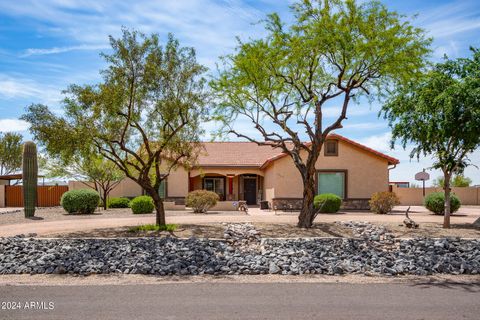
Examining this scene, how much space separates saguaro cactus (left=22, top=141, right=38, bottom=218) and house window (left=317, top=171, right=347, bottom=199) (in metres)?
15.7

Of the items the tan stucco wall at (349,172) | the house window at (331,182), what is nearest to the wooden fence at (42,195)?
the tan stucco wall at (349,172)

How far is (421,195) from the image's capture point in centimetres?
3800

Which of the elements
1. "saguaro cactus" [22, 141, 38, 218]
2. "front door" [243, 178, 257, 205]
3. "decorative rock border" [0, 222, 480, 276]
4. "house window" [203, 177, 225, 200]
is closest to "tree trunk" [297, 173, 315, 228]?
"decorative rock border" [0, 222, 480, 276]

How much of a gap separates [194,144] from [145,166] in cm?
215

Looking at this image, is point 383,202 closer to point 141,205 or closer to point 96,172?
point 141,205

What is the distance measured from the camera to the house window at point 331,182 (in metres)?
28.5

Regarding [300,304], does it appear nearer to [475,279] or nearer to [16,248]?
[475,279]

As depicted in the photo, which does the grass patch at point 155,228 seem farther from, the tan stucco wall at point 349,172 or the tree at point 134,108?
the tan stucco wall at point 349,172

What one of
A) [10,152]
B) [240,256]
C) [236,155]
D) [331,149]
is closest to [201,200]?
[331,149]

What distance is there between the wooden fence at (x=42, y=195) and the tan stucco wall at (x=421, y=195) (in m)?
26.0

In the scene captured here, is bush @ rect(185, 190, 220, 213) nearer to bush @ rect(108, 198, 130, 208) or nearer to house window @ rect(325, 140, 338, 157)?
bush @ rect(108, 198, 130, 208)

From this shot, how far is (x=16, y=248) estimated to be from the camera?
12977 mm

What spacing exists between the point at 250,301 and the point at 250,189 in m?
26.5

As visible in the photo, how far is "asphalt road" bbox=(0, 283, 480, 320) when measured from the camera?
750 cm
